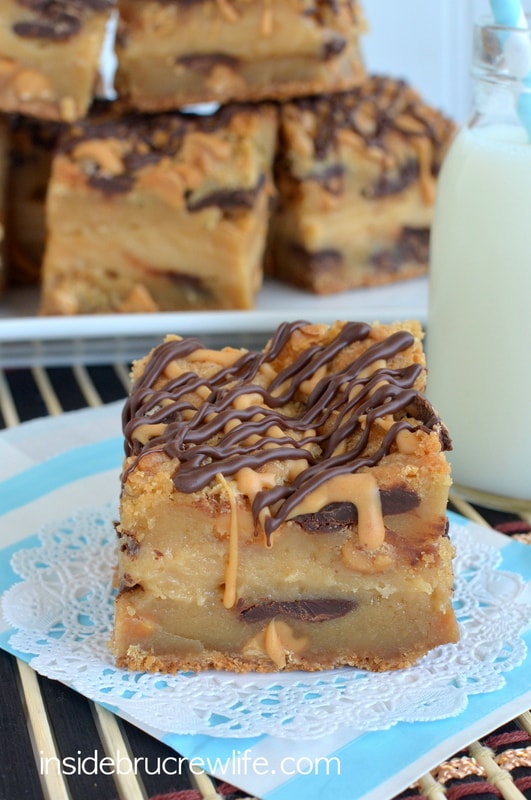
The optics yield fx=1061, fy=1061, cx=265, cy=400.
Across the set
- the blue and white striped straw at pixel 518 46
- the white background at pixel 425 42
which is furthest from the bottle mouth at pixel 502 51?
the white background at pixel 425 42

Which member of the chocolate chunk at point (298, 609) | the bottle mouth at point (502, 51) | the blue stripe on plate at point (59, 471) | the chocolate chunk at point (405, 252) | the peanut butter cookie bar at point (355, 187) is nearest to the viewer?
the chocolate chunk at point (298, 609)

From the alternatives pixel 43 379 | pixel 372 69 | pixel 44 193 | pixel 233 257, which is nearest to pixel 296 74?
pixel 233 257

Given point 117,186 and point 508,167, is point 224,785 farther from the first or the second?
Result: point 117,186

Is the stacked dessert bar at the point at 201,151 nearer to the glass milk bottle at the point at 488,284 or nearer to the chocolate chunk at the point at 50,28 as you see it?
the chocolate chunk at the point at 50,28

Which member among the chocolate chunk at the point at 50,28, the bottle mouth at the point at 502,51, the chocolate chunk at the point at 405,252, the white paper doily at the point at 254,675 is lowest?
the chocolate chunk at the point at 405,252

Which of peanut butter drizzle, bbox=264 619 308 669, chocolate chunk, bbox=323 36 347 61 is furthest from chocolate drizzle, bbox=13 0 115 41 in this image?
peanut butter drizzle, bbox=264 619 308 669

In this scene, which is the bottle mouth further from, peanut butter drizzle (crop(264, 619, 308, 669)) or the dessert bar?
the dessert bar

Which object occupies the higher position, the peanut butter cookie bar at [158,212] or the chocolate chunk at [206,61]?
the chocolate chunk at [206,61]
